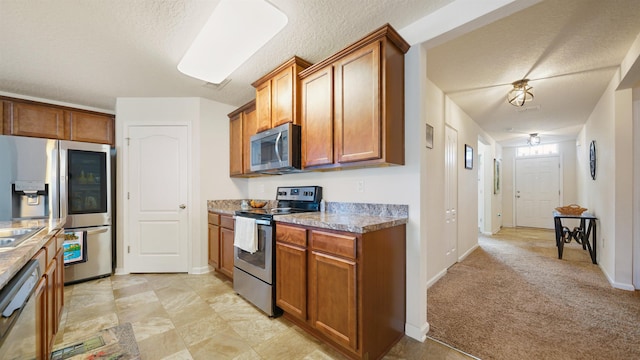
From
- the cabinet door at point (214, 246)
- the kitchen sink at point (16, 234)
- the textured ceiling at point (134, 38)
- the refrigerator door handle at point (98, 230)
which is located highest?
the textured ceiling at point (134, 38)

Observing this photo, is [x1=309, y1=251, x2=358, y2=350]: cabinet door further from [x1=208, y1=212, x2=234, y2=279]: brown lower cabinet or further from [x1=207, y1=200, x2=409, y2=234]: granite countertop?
[x1=208, y1=212, x2=234, y2=279]: brown lower cabinet

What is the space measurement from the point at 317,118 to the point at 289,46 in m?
0.68

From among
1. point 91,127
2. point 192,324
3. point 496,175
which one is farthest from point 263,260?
point 496,175

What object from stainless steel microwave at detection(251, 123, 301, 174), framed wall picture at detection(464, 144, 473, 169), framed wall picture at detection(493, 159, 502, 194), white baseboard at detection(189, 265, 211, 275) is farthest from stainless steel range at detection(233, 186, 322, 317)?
framed wall picture at detection(493, 159, 502, 194)

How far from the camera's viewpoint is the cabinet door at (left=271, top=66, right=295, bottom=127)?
2.43 meters

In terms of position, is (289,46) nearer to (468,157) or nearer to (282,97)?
(282,97)

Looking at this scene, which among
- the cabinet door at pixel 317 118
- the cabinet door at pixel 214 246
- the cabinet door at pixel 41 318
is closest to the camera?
the cabinet door at pixel 41 318

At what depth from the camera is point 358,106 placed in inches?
75.0

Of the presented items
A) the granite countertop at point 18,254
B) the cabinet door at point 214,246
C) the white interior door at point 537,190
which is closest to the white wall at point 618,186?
the white interior door at point 537,190

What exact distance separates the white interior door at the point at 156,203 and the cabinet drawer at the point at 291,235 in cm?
192

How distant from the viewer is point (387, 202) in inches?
81.5

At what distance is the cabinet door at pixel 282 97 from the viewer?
2.43 m

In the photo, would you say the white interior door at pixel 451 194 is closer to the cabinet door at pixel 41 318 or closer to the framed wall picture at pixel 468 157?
the framed wall picture at pixel 468 157

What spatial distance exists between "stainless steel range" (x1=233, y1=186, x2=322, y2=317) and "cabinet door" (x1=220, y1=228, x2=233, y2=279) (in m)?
0.27
